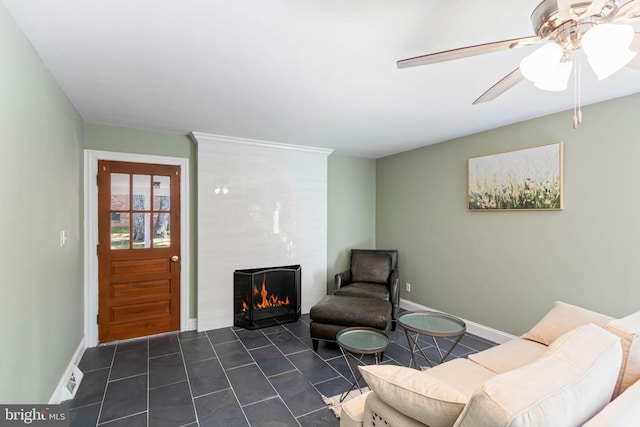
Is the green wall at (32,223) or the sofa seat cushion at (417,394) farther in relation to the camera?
the green wall at (32,223)

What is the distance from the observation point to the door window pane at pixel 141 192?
345 cm

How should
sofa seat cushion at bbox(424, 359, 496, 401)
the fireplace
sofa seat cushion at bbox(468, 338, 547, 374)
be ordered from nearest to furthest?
sofa seat cushion at bbox(424, 359, 496, 401) < sofa seat cushion at bbox(468, 338, 547, 374) < the fireplace

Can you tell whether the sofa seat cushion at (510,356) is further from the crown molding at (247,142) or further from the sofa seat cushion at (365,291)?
the crown molding at (247,142)

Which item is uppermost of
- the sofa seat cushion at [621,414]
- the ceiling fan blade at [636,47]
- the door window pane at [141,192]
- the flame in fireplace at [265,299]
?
the ceiling fan blade at [636,47]

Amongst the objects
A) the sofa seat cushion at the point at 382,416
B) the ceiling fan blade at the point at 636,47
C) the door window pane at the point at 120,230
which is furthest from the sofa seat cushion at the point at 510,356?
the door window pane at the point at 120,230

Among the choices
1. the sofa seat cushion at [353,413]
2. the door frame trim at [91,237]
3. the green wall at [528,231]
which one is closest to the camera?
the sofa seat cushion at [353,413]

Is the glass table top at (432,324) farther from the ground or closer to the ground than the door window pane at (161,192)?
closer to the ground

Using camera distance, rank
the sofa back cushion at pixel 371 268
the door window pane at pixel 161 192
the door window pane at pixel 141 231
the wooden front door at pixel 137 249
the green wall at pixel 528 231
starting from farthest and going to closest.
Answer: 1. the sofa back cushion at pixel 371 268
2. the door window pane at pixel 161 192
3. the door window pane at pixel 141 231
4. the wooden front door at pixel 137 249
5. the green wall at pixel 528 231

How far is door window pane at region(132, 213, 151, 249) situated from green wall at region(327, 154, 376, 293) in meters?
2.49

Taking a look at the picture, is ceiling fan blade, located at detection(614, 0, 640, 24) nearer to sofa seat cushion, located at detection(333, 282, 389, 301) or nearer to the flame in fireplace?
sofa seat cushion, located at detection(333, 282, 389, 301)

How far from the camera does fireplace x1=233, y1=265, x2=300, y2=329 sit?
3.81 m

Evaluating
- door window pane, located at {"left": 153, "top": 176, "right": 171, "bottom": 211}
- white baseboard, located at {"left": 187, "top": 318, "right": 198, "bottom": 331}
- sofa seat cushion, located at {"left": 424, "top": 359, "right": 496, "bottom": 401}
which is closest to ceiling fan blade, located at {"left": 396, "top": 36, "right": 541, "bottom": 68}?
sofa seat cushion, located at {"left": 424, "top": 359, "right": 496, "bottom": 401}

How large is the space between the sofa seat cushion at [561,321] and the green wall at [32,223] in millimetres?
3224

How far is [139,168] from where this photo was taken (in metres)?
3.45
